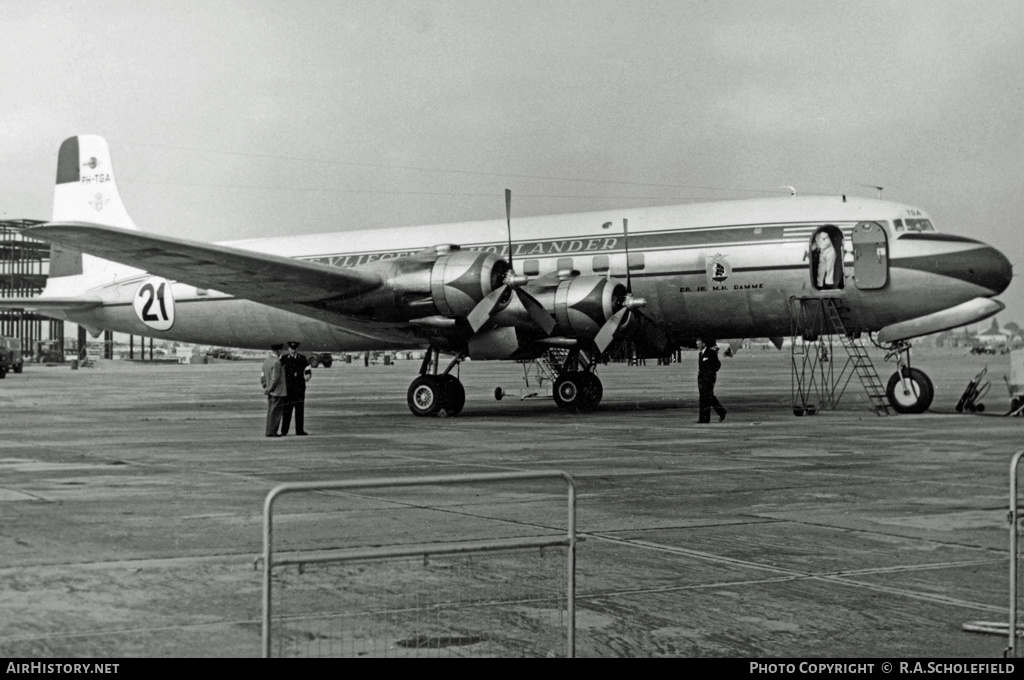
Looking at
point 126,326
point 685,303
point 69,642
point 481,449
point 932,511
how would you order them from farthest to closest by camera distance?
1. point 126,326
2. point 685,303
3. point 481,449
4. point 932,511
5. point 69,642

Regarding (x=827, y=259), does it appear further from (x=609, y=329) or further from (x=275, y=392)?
(x=275, y=392)

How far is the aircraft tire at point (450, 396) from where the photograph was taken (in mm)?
22812

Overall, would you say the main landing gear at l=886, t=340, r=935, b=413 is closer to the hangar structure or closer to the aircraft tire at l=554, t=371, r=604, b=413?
the aircraft tire at l=554, t=371, r=604, b=413

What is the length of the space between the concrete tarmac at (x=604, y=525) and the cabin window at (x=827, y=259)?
Result: 313 centimetres

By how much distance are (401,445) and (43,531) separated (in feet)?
26.6

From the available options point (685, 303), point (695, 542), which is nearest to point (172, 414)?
point (685, 303)

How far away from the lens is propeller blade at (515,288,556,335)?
855 inches

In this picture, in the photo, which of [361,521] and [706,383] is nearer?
[361,521]

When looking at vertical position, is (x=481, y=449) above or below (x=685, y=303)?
below

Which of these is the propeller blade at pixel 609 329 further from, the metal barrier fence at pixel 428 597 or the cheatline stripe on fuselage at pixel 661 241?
the metal barrier fence at pixel 428 597

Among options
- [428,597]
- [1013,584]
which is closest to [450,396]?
[428,597]

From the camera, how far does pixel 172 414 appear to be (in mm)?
24734

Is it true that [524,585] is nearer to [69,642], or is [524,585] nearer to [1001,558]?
[69,642]

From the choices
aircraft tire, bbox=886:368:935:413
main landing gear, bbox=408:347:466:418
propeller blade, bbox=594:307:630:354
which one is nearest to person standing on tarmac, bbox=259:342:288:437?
main landing gear, bbox=408:347:466:418
